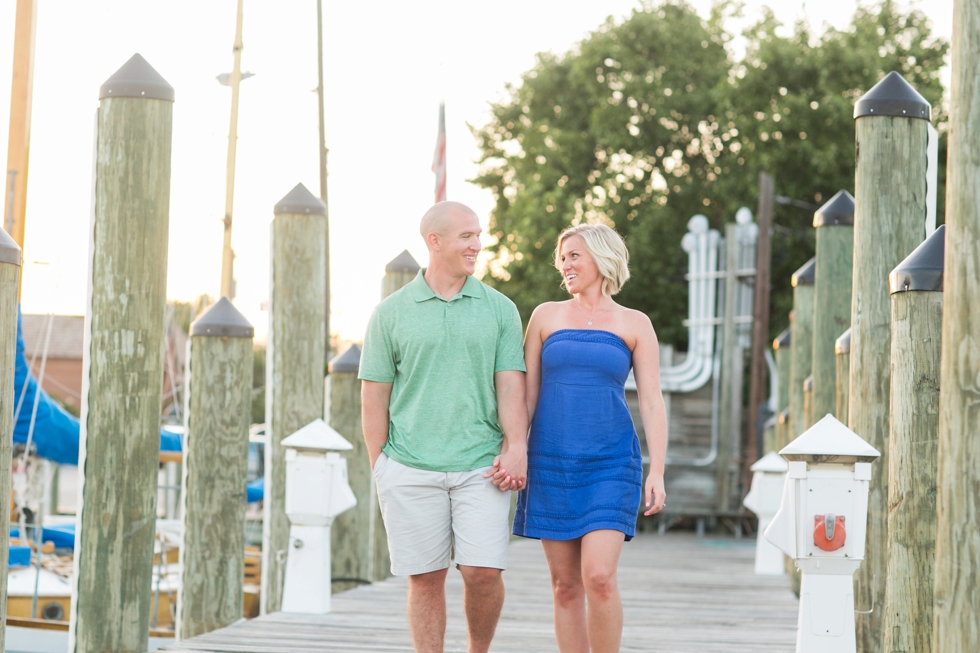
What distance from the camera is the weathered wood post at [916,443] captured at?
4598 millimetres

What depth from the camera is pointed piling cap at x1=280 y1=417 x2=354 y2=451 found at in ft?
22.4

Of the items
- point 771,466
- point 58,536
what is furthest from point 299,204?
point 58,536

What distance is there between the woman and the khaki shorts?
6.8 inches

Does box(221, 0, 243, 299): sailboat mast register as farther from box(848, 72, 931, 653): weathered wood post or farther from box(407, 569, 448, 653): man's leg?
box(407, 569, 448, 653): man's leg

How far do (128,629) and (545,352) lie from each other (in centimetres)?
225

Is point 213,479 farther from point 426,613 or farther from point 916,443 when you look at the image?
point 916,443

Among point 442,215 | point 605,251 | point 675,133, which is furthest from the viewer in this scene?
point 675,133

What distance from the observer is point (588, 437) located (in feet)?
14.2

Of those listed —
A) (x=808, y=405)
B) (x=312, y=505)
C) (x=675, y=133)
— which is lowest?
(x=312, y=505)

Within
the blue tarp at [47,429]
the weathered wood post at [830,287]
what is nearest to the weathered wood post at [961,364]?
the weathered wood post at [830,287]

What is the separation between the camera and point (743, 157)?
2586 centimetres

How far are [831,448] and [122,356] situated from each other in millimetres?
2881

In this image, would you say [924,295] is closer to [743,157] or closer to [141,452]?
[141,452]

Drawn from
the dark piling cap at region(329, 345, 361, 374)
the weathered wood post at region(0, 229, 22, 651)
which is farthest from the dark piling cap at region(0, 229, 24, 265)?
the dark piling cap at region(329, 345, 361, 374)
